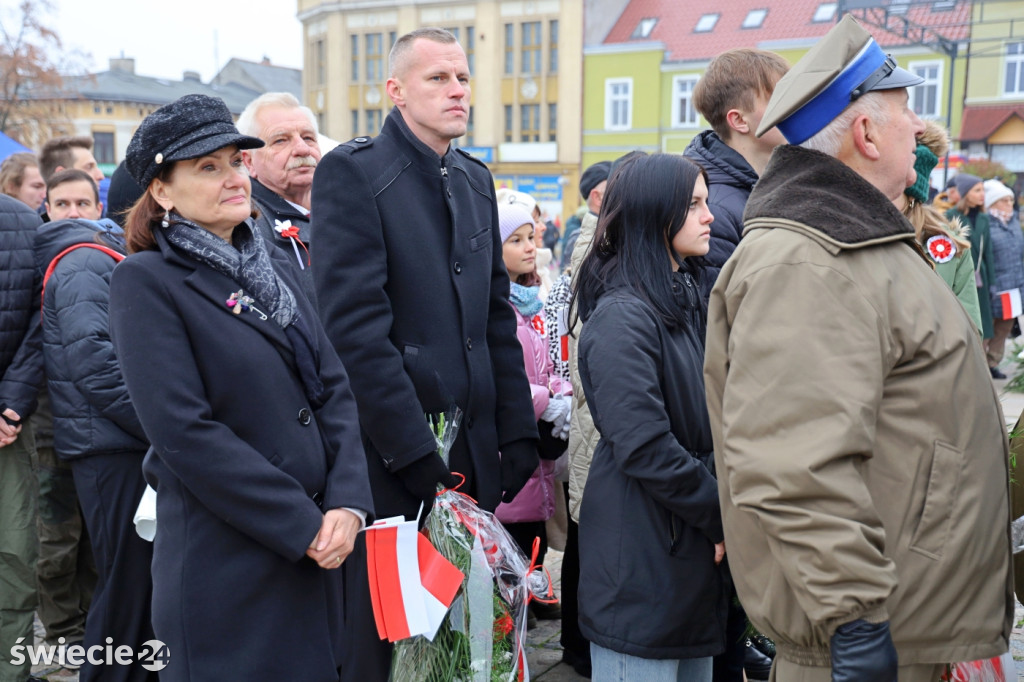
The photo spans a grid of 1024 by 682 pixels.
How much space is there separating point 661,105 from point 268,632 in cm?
3976

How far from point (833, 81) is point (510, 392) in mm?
1731

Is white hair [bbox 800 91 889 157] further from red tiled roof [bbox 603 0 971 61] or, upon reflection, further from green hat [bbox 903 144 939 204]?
red tiled roof [bbox 603 0 971 61]

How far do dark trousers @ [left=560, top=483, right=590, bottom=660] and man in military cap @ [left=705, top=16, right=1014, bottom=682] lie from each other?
2.04 meters

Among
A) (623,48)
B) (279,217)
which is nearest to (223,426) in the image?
(279,217)

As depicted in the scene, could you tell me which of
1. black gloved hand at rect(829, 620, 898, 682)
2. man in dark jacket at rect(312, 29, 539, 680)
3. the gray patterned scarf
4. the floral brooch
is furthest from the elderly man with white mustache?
the floral brooch

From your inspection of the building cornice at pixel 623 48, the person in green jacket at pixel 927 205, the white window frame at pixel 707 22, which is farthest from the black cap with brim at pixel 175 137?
the white window frame at pixel 707 22

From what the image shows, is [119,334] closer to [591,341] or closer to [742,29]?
[591,341]

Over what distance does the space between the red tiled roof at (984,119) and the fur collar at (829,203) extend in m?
32.1

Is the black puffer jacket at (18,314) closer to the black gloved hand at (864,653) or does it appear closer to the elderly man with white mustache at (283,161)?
the elderly man with white mustache at (283,161)

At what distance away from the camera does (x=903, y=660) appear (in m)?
1.97

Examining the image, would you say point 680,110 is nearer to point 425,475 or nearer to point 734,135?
point 734,135

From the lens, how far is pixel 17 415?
3.88 meters

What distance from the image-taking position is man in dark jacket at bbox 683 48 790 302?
11.5 ft

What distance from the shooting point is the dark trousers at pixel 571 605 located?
13.4 feet
